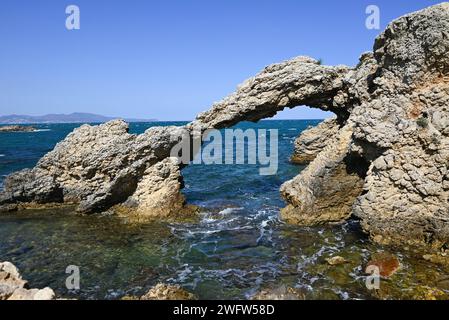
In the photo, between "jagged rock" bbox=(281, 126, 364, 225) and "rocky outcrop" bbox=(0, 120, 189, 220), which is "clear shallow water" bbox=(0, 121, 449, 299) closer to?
"jagged rock" bbox=(281, 126, 364, 225)

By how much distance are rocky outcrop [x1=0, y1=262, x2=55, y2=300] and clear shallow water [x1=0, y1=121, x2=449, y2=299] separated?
2.86m

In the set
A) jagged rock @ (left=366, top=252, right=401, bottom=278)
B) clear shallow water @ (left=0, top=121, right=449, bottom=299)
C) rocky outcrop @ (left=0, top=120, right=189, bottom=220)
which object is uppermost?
rocky outcrop @ (left=0, top=120, right=189, bottom=220)

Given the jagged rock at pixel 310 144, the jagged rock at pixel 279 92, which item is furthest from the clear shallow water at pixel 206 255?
the jagged rock at pixel 310 144

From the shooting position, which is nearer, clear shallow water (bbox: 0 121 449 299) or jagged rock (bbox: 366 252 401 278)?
clear shallow water (bbox: 0 121 449 299)

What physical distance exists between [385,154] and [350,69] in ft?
26.5

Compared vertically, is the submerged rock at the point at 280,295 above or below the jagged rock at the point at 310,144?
below

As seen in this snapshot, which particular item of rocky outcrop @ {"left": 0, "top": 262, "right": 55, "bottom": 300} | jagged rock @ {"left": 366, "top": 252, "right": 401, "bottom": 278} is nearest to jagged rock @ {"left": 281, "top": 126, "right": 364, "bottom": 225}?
jagged rock @ {"left": 366, "top": 252, "right": 401, "bottom": 278}

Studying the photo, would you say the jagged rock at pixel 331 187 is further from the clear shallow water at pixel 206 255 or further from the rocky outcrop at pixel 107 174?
the rocky outcrop at pixel 107 174

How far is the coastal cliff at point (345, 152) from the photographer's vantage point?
1559 cm

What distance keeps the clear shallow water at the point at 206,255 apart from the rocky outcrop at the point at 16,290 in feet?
9.37

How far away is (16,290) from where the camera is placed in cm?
1009

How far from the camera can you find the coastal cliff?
15.6 meters
